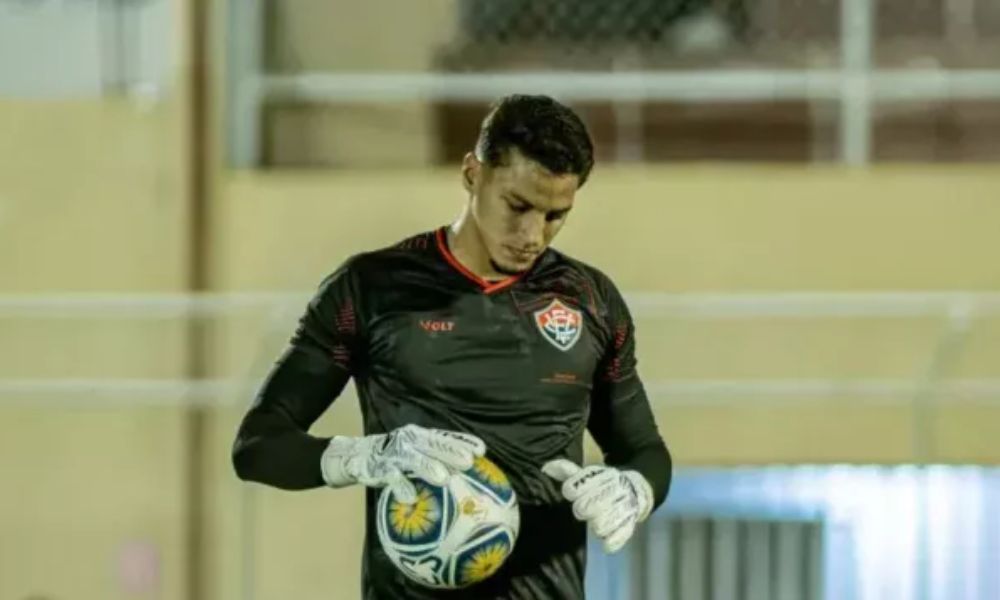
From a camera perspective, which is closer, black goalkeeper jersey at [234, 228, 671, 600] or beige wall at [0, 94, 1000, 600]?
black goalkeeper jersey at [234, 228, 671, 600]

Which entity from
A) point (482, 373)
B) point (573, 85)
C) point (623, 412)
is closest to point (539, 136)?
point (482, 373)

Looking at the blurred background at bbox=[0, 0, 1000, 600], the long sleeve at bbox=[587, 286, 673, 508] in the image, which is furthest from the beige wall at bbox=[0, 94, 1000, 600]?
the long sleeve at bbox=[587, 286, 673, 508]

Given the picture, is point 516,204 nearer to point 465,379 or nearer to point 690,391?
point 465,379

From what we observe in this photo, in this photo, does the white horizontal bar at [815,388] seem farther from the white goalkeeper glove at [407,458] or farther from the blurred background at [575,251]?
the white goalkeeper glove at [407,458]

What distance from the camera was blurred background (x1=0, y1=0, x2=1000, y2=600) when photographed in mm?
4270

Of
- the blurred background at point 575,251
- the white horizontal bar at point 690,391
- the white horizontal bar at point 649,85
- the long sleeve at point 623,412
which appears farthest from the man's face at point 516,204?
the white horizontal bar at point 649,85

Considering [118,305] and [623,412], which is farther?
[118,305]

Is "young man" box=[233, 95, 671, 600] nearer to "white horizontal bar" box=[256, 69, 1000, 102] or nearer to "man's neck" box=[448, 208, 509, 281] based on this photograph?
"man's neck" box=[448, 208, 509, 281]

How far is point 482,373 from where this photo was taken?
247 cm

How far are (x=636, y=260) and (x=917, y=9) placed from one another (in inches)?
39.4

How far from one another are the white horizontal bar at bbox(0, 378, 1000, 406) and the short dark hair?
6.47 feet

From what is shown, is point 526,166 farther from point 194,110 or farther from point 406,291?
point 194,110

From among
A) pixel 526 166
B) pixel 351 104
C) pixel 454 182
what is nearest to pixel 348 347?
pixel 526 166

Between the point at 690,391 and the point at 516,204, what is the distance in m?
2.03
